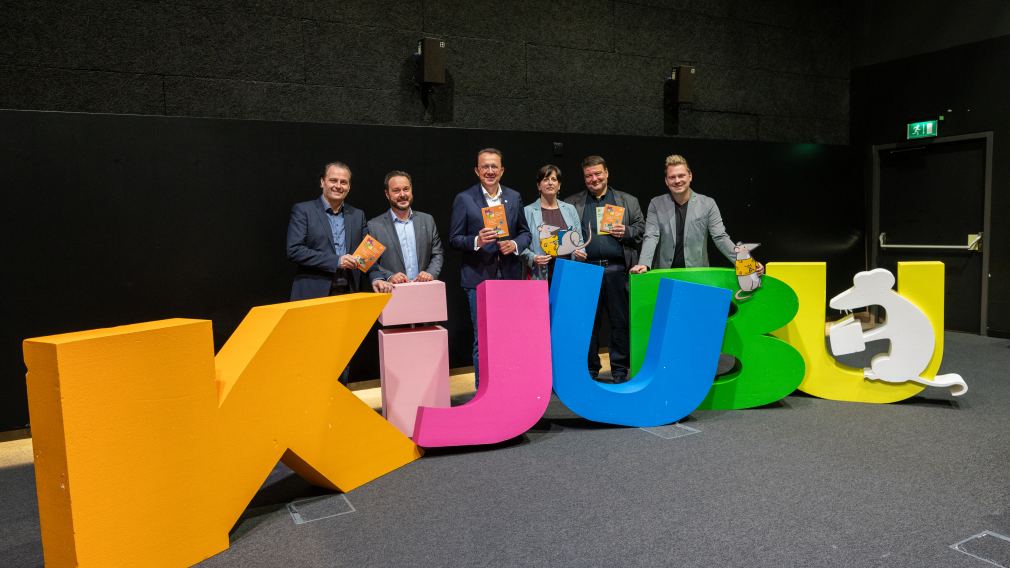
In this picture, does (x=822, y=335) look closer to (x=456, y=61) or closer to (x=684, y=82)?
(x=684, y=82)

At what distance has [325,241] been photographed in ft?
11.1

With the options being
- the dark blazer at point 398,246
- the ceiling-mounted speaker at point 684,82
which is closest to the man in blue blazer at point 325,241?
the dark blazer at point 398,246

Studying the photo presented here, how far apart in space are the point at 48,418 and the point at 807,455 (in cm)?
268

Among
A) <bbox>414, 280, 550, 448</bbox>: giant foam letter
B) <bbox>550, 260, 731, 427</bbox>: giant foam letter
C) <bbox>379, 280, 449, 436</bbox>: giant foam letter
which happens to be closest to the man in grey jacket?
<bbox>550, 260, 731, 427</bbox>: giant foam letter

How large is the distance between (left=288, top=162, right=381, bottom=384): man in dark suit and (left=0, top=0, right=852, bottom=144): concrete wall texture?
1.26 m

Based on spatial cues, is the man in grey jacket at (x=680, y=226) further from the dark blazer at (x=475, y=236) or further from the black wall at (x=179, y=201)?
the black wall at (x=179, y=201)

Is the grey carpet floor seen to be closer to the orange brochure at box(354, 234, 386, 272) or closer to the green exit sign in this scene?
the orange brochure at box(354, 234, 386, 272)

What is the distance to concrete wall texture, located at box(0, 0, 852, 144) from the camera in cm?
383

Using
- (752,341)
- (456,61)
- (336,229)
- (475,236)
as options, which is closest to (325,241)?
(336,229)

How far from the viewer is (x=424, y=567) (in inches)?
75.9

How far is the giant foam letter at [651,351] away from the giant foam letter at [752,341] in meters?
0.09

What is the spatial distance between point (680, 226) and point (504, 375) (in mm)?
1560

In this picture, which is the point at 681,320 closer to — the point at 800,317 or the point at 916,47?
the point at 800,317

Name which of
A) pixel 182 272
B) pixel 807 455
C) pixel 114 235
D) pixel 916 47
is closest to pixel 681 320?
pixel 807 455
